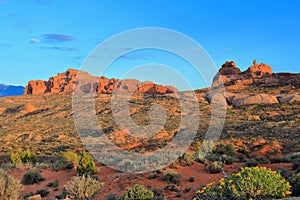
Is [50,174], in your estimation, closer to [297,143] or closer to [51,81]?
[297,143]

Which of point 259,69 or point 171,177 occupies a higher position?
point 259,69

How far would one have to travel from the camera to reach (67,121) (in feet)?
167

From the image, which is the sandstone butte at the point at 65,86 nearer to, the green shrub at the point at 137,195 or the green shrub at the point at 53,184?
the green shrub at the point at 53,184

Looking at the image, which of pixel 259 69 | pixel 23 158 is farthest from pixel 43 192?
pixel 259 69

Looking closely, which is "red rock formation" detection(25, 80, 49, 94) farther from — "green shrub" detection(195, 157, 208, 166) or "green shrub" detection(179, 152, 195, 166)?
"green shrub" detection(195, 157, 208, 166)

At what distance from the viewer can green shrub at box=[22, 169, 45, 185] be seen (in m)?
15.0

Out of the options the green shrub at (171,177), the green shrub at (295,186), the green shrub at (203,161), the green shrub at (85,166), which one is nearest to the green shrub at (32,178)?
the green shrub at (85,166)

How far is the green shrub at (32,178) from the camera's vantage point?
14951 millimetres

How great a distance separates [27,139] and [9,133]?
253 inches

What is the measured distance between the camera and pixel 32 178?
49.3ft

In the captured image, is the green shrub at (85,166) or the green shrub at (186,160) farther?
the green shrub at (186,160)

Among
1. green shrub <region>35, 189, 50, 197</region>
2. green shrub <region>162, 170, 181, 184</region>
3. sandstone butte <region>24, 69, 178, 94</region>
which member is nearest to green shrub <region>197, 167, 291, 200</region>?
green shrub <region>162, 170, 181, 184</region>

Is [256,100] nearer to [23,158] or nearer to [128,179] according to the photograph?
[23,158]

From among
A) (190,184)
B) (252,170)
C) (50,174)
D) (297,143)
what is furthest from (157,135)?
(252,170)
